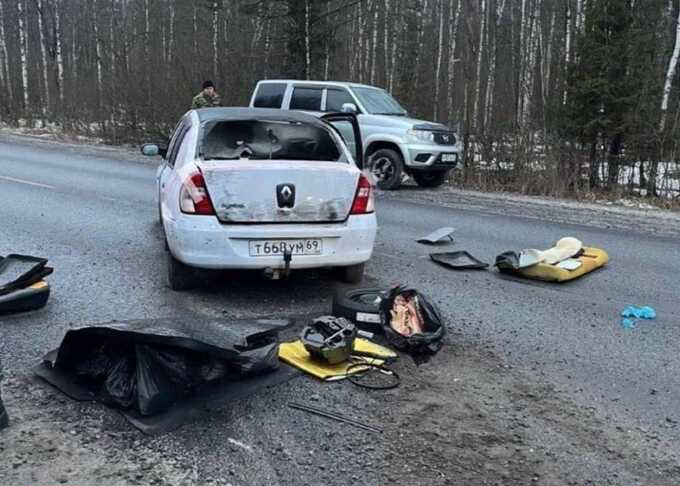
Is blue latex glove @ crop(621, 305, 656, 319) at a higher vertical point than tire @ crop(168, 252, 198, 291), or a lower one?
lower

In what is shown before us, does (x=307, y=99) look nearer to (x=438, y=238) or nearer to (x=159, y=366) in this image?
(x=438, y=238)

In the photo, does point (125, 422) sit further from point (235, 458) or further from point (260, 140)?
point (260, 140)

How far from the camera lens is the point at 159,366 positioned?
151 inches

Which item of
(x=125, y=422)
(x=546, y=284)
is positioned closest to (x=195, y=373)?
(x=125, y=422)

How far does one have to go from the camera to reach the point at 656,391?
446 cm

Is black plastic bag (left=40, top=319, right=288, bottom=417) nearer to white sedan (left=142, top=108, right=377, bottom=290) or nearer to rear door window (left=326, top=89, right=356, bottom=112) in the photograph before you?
white sedan (left=142, top=108, right=377, bottom=290)

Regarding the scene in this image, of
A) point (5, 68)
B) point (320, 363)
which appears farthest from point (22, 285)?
point (5, 68)

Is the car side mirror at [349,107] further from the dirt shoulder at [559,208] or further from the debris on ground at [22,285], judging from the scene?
the debris on ground at [22,285]

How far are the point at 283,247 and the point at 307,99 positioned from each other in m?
9.77

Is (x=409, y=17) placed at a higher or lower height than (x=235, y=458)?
higher

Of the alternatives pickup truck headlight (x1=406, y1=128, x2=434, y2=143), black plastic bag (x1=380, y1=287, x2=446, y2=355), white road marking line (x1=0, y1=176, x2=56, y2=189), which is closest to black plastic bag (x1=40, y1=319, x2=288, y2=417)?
black plastic bag (x1=380, y1=287, x2=446, y2=355)

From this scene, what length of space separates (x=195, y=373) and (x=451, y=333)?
7.33ft

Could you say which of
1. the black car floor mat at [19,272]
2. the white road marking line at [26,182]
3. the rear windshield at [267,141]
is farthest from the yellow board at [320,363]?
the white road marking line at [26,182]

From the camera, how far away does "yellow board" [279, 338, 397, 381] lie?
4465 millimetres
